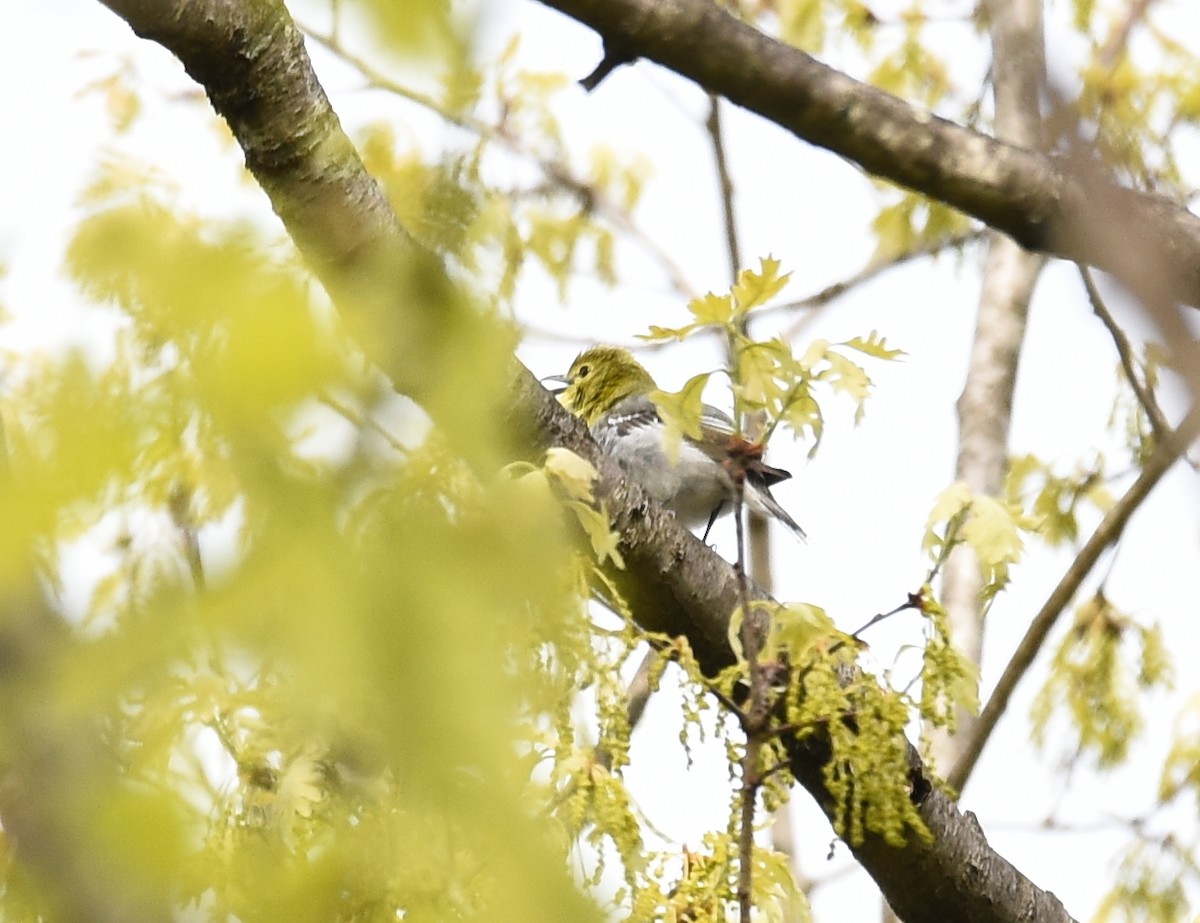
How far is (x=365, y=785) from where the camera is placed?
75 cm

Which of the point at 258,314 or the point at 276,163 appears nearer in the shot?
the point at 258,314

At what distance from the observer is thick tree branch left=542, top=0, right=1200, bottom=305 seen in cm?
227

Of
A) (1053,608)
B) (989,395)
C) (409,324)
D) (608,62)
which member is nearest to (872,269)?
(989,395)

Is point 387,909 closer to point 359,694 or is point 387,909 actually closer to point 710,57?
point 359,694

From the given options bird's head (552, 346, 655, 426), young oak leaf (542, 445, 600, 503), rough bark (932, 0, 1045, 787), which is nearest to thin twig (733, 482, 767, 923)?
young oak leaf (542, 445, 600, 503)

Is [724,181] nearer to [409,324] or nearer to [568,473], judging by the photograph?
[568,473]

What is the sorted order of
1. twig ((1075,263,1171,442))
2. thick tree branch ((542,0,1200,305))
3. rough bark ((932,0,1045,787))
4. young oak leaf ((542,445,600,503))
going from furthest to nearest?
rough bark ((932,0,1045,787)) → twig ((1075,263,1171,442)) → thick tree branch ((542,0,1200,305)) → young oak leaf ((542,445,600,503))

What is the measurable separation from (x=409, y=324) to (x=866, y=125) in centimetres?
174

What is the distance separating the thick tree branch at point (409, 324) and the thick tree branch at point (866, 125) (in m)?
0.10

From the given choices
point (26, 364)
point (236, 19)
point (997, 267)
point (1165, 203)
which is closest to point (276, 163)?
point (236, 19)

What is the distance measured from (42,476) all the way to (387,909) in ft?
0.88

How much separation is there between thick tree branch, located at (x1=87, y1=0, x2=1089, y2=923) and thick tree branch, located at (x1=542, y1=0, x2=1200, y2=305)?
0.32 feet

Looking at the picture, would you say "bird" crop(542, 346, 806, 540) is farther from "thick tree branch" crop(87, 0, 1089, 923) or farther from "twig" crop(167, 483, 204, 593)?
"twig" crop(167, 483, 204, 593)

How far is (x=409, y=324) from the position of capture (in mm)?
755
